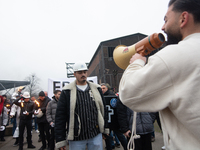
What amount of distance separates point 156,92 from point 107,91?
13.4ft

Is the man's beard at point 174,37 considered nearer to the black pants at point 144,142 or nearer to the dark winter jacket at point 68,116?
the dark winter jacket at point 68,116

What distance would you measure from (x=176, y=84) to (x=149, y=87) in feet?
0.43

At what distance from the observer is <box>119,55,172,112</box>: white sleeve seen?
30.4 inches

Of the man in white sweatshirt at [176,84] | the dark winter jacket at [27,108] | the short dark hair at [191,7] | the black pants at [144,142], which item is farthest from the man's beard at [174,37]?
the dark winter jacket at [27,108]

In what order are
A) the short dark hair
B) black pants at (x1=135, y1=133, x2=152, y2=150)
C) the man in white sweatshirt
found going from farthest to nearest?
black pants at (x1=135, y1=133, x2=152, y2=150)
the short dark hair
the man in white sweatshirt

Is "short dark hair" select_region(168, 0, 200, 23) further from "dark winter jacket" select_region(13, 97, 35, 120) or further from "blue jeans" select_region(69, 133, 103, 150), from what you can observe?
"dark winter jacket" select_region(13, 97, 35, 120)

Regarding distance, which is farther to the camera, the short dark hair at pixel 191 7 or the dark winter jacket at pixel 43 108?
the dark winter jacket at pixel 43 108

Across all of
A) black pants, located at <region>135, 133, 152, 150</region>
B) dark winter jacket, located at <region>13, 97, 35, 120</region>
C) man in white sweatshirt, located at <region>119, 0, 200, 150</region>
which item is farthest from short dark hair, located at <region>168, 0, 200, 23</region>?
dark winter jacket, located at <region>13, 97, 35, 120</region>

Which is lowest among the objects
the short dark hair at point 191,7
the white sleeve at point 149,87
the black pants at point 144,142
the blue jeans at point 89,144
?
the black pants at point 144,142

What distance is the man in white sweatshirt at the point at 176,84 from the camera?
732mm

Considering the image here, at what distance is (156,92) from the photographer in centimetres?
80

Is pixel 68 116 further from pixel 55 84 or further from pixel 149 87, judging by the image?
pixel 55 84

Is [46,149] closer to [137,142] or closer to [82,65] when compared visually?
[137,142]

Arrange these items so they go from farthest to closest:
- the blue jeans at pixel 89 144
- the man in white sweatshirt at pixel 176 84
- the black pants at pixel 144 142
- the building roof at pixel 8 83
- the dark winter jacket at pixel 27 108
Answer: the building roof at pixel 8 83, the dark winter jacket at pixel 27 108, the black pants at pixel 144 142, the blue jeans at pixel 89 144, the man in white sweatshirt at pixel 176 84
